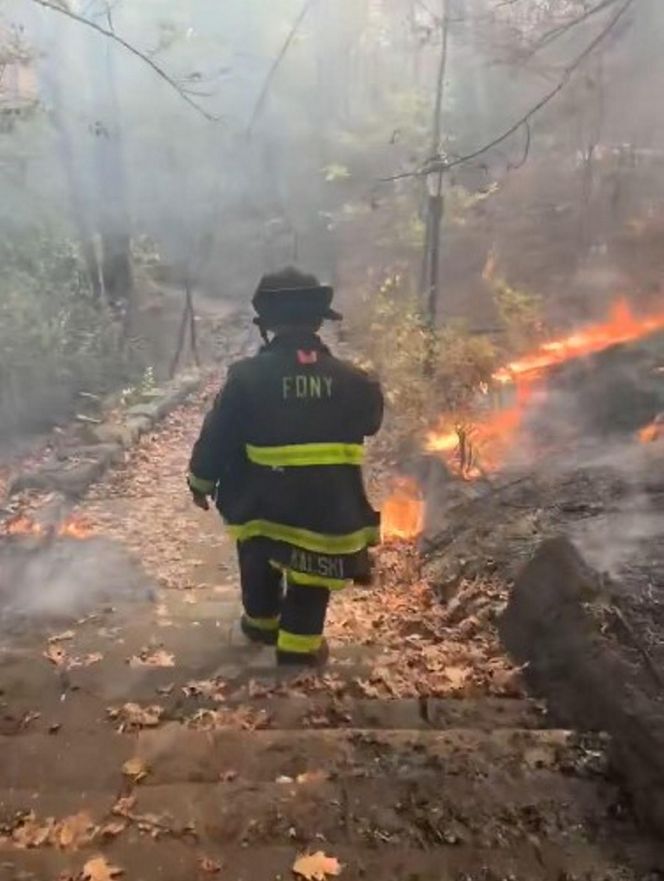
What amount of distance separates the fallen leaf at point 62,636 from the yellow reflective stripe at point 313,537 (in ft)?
4.71

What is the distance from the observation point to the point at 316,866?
2846mm

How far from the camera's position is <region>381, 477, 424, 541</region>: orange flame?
895 centimetres

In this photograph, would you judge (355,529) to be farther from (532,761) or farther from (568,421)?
(568,421)

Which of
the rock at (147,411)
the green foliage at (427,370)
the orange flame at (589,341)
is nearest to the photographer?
the green foliage at (427,370)

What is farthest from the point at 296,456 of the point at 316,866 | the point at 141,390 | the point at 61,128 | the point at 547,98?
the point at 61,128

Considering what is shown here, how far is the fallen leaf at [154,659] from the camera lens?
16.6 feet

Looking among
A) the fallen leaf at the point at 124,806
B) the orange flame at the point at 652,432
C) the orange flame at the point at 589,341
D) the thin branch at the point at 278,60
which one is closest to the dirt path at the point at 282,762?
the fallen leaf at the point at 124,806

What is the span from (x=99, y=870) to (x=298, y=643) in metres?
2.33

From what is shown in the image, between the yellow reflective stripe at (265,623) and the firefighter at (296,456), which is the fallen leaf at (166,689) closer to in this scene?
the firefighter at (296,456)

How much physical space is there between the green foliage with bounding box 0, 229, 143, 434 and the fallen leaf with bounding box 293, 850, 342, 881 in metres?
10.3

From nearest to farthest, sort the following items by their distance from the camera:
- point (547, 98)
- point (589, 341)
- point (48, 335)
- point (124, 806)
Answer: point (124, 806)
point (547, 98)
point (48, 335)
point (589, 341)

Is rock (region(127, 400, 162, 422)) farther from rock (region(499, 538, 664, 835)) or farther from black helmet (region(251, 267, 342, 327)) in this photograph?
rock (region(499, 538, 664, 835))

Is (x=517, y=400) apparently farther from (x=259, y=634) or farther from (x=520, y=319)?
(x=259, y=634)

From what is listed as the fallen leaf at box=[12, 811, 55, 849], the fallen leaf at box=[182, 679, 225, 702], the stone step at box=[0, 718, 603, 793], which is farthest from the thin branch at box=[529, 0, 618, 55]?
the fallen leaf at box=[12, 811, 55, 849]
